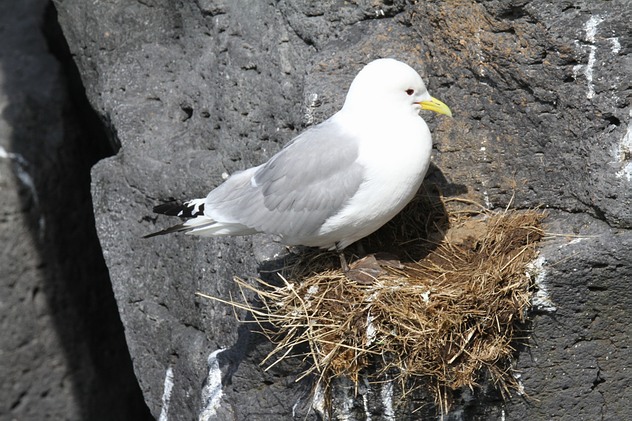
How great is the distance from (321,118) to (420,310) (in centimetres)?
93

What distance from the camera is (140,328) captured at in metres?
4.31

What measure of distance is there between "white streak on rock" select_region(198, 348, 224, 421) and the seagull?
70 cm

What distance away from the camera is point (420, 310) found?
10.1 feet

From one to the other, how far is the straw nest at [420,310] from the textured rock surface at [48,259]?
210 centimetres

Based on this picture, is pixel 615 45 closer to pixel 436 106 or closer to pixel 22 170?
pixel 436 106

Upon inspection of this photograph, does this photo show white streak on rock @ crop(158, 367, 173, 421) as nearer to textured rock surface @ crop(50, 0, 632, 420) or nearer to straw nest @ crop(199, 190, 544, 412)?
textured rock surface @ crop(50, 0, 632, 420)

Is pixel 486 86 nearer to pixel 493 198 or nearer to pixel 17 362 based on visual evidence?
pixel 493 198

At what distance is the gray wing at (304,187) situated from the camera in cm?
322

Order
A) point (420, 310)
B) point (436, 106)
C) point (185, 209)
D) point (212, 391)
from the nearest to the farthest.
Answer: point (420, 310) < point (436, 106) < point (185, 209) < point (212, 391)

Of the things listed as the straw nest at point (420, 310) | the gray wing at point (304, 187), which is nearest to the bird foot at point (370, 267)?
the straw nest at point (420, 310)

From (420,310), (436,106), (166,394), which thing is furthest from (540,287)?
(166,394)

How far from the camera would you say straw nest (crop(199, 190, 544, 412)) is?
3.07 m

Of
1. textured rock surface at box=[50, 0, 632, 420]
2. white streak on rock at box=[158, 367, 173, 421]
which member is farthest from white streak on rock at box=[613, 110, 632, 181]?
white streak on rock at box=[158, 367, 173, 421]

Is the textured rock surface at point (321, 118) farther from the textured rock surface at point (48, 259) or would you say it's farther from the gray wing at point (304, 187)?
the textured rock surface at point (48, 259)
